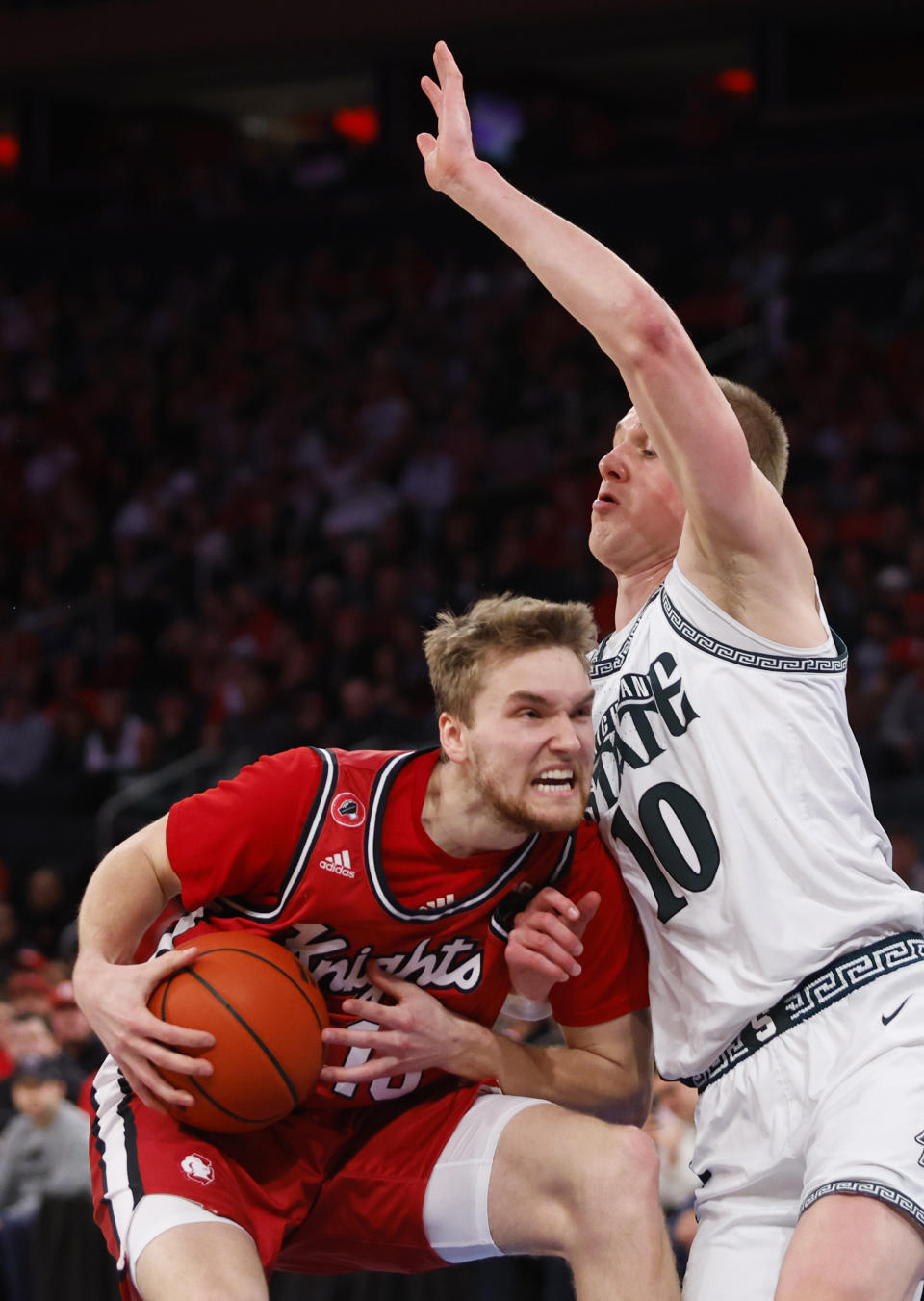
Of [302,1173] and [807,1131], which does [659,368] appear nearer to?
[807,1131]

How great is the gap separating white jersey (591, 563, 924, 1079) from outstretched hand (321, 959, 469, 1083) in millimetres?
509

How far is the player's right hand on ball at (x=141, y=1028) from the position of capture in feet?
11.4


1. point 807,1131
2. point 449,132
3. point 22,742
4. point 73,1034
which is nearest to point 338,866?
point 807,1131

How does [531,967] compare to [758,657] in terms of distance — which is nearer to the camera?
[758,657]

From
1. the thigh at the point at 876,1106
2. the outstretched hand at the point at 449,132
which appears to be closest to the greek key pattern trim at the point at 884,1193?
the thigh at the point at 876,1106

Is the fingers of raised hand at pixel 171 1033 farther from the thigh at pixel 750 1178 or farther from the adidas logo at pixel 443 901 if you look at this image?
the thigh at pixel 750 1178

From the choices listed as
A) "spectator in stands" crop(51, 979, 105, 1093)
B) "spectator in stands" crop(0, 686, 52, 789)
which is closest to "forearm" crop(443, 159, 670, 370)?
"spectator in stands" crop(51, 979, 105, 1093)

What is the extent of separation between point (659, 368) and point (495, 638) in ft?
2.49

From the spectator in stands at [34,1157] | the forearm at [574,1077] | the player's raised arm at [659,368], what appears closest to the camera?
the player's raised arm at [659,368]

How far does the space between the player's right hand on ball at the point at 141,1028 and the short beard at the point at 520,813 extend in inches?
28.4

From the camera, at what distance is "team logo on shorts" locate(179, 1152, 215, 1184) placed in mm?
3611

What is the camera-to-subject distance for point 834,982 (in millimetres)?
3402

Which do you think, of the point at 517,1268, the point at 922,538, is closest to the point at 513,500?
the point at 922,538

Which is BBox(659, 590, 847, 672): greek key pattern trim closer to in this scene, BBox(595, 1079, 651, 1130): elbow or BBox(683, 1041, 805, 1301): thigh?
BBox(683, 1041, 805, 1301): thigh
